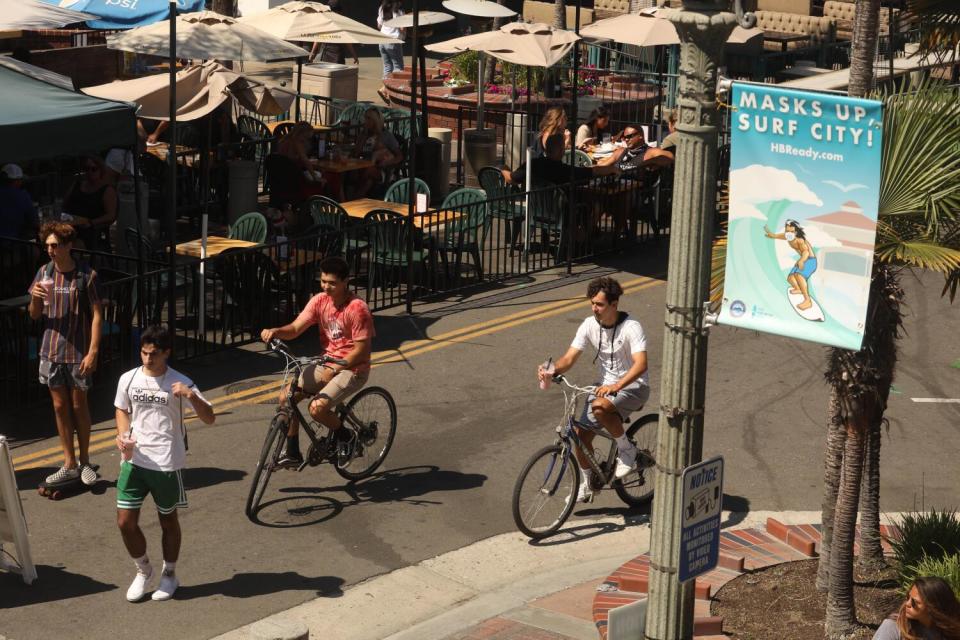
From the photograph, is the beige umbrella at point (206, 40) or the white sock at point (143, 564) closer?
the white sock at point (143, 564)

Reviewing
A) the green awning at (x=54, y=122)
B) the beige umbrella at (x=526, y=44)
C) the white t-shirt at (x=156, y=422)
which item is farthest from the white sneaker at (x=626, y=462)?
the beige umbrella at (x=526, y=44)

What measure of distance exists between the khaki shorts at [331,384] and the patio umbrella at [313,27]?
9.65m

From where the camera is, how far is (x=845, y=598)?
328 inches

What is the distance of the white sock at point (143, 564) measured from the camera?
361 inches

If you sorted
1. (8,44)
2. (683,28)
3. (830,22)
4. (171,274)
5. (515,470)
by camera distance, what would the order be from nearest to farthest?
(683,28) → (515,470) → (171,274) → (8,44) → (830,22)

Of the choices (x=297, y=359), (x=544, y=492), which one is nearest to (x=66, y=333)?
(x=297, y=359)

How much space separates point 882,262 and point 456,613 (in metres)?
3.55

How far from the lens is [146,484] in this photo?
29.5ft

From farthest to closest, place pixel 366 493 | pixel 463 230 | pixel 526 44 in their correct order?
1. pixel 526 44
2. pixel 463 230
3. pixel 366 493

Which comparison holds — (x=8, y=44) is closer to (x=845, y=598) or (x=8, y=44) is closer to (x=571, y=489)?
(x=571, y=489)

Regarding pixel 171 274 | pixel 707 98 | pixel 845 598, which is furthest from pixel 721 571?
pixel 171 274

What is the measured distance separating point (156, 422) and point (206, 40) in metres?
10.1

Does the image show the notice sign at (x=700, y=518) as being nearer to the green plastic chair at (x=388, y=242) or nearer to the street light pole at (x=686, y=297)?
the street light pole at (x=686, y=297)

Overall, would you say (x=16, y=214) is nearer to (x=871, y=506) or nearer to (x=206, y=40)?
(x=206, y=40)
